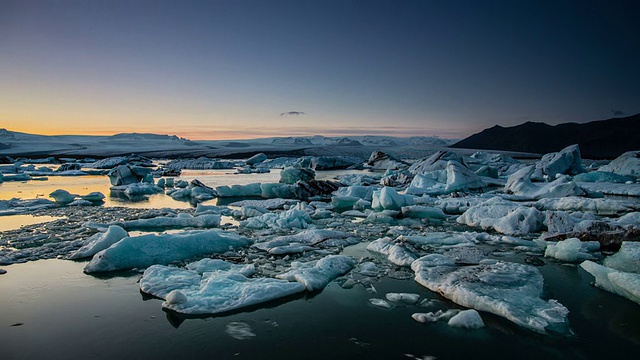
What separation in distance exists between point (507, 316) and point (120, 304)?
131 inches

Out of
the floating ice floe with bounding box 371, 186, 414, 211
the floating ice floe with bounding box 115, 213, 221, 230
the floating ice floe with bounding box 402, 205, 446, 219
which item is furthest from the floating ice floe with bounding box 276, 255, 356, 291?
the floating ice floe with bounding box 371, 186, 414, 211

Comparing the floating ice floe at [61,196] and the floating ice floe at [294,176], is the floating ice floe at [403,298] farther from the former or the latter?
the floating ice floe at [294,176]

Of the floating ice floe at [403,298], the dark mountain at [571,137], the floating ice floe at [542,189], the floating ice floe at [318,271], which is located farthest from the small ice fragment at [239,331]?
the dark mountain at [571,137]

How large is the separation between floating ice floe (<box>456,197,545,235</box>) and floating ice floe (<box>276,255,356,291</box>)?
3.37m

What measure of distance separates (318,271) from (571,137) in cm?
8170

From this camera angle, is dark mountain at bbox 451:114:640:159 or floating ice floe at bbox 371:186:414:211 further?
dark mountain at bbox 451:114:640:159

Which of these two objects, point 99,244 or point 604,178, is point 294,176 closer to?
point 99,244

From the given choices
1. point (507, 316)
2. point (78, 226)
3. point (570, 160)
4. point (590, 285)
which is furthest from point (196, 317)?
point (570, 160)

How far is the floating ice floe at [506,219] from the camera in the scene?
21.8ft

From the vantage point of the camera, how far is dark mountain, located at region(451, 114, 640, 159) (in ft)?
195

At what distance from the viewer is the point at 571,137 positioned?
71.3 meters

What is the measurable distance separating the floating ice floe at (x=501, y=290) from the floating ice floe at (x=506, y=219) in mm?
2638

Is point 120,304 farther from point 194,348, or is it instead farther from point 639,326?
point 639,326

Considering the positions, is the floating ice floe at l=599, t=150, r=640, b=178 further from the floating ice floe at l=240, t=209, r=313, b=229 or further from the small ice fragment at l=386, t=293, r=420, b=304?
the small ice fragment at l=386, t=293, r=420, b=304
